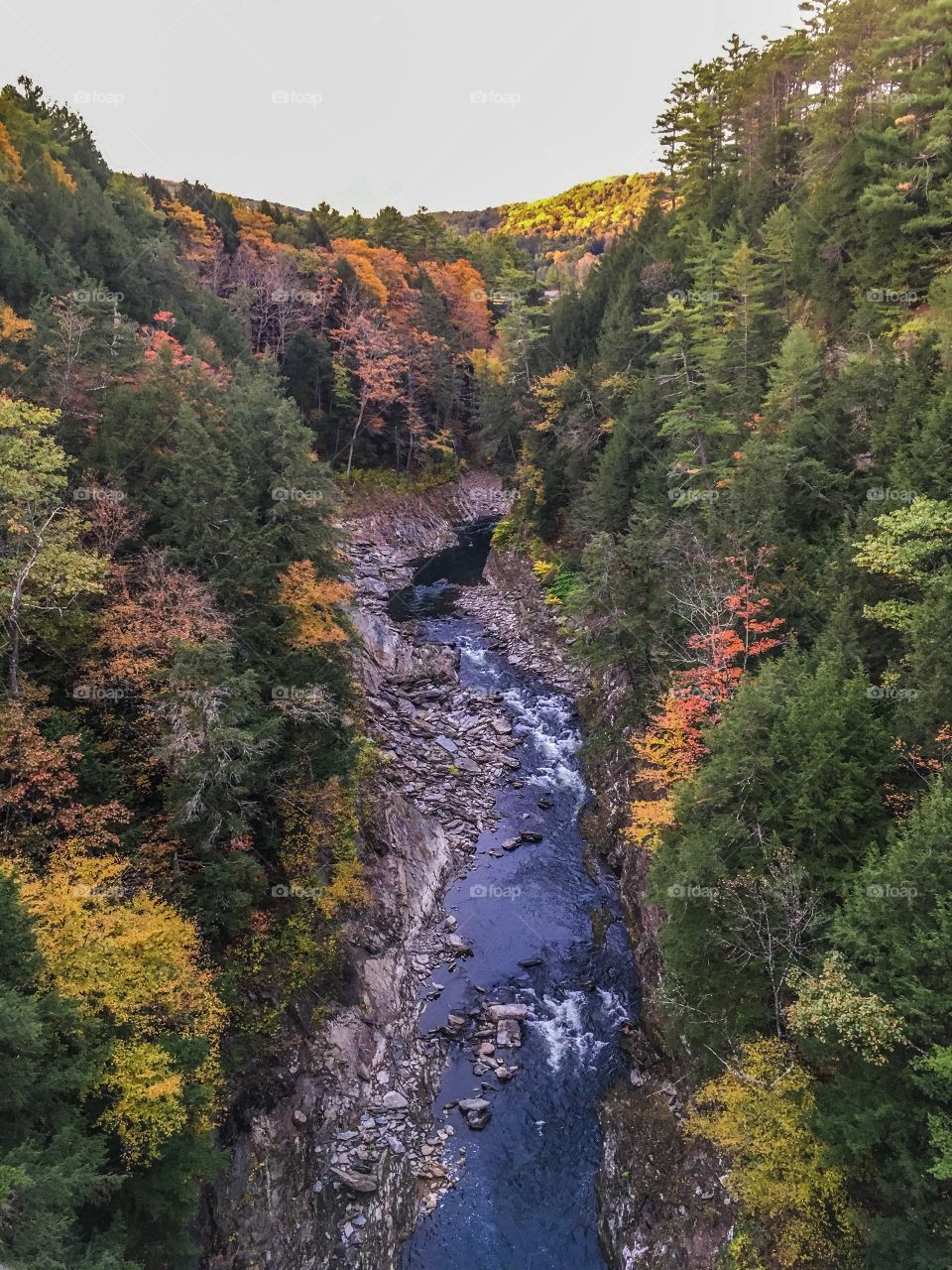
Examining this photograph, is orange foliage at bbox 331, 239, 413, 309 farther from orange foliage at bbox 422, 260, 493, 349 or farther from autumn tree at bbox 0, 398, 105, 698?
autumn tree at bbox 0, 398, 105, 698

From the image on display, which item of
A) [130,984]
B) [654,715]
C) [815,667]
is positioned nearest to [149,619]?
[130,984]

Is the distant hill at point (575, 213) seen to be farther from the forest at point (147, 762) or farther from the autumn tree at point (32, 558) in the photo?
the autumn tree at point (32, 558)

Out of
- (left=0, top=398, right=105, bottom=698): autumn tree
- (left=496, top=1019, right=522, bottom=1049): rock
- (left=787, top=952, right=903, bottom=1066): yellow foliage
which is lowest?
(left=496, top=1019, right=522, bottom=1049): rock

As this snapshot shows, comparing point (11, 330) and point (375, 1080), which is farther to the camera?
point (11, 330)

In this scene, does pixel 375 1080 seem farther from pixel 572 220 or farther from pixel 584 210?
pixel 584 210

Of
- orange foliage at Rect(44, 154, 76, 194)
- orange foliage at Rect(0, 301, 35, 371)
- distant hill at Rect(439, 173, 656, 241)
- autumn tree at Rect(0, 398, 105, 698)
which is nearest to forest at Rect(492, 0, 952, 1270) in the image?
autumn tree at Rect(0, 398, 105, 698)
